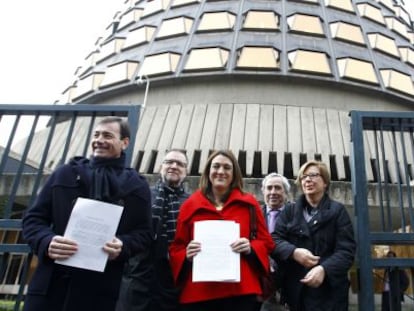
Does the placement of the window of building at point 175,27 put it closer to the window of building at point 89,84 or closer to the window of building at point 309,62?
the window of building at point 89,84

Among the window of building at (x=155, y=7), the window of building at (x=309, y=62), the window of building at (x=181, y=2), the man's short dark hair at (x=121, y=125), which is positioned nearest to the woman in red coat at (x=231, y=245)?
the man's short dark hair at (x=121, y=125)

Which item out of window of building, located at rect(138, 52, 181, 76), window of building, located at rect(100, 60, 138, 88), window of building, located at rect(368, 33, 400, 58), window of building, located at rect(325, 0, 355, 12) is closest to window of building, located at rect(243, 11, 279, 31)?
window of building, located at rect(325, 0, 355, 12)

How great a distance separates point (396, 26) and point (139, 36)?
14163 millimetres

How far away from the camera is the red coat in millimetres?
3065

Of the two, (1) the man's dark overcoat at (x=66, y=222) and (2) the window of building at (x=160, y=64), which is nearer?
(1) the man's dark overcoat at (x=66, y=222)

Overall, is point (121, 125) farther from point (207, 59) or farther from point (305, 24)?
point (305, 24)

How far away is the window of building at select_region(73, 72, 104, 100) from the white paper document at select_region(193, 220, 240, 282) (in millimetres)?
17150

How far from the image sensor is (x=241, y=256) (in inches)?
124

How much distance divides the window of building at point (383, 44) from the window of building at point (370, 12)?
185cm

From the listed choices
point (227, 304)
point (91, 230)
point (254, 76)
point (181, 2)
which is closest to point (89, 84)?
point (181, 2)

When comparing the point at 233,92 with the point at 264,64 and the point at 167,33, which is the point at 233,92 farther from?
the point at 167,33

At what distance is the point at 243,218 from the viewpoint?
3.29 metres

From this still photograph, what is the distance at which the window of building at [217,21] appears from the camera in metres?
18.8

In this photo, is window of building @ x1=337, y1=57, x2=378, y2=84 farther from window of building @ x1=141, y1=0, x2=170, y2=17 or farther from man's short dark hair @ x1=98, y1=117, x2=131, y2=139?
man's short dark hair @ x1=98, y1=117, x2=131, y2=139
